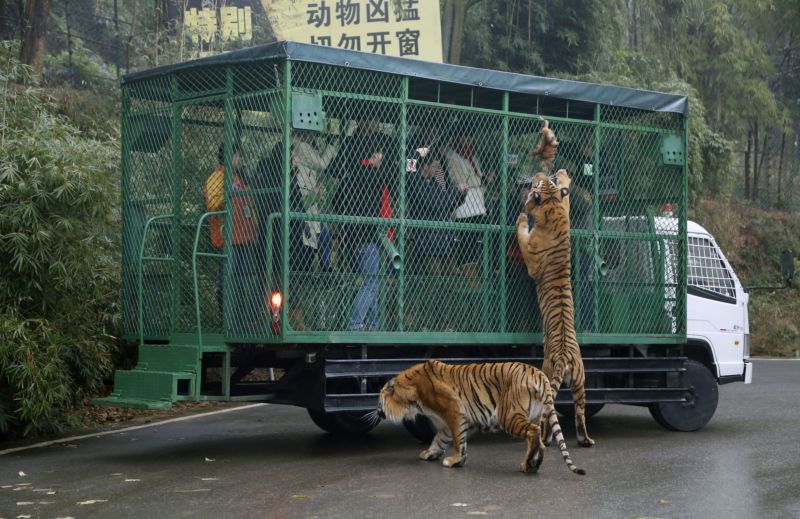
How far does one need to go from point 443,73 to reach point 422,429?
3.21m

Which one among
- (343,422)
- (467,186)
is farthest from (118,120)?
(467,186)

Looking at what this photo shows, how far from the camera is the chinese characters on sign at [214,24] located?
71.9 ft

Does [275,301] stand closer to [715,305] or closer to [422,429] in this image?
[422,429]

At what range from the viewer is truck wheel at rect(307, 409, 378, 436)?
11594 mm

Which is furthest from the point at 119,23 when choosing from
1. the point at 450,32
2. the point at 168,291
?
the point at 168,291

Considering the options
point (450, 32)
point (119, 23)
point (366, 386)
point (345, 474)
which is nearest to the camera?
point (345, 474)

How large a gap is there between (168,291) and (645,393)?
4635mm

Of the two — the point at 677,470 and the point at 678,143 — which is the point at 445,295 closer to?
the point at 677,470

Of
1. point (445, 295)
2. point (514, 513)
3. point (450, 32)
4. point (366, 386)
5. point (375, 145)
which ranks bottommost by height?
point (514, 513)

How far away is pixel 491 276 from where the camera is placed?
10789 mm

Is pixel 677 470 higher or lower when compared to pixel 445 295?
lower

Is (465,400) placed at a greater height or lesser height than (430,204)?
lesser

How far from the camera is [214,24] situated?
22.7 metres

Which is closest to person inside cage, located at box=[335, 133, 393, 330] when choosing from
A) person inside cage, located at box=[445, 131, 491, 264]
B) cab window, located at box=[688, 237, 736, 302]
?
person inside cage, located at box=[445, 131, 491, 264]
